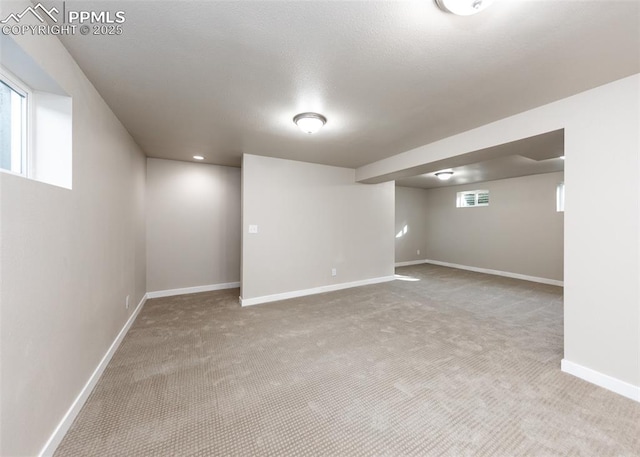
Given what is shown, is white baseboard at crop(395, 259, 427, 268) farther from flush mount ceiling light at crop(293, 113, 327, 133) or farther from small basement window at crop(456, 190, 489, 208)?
flush mount ceiling light at crop(293, 113, 327, 133)

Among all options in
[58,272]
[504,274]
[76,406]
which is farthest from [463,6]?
[504,274]

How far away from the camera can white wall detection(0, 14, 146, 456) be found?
3.57 feet

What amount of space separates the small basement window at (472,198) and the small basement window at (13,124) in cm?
800

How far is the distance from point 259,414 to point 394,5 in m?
2.51

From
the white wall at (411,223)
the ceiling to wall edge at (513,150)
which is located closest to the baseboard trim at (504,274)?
the white wall at (411,223)

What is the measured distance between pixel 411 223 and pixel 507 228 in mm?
2471

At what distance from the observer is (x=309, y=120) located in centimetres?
241

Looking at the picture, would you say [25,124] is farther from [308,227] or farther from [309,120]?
[308,227]

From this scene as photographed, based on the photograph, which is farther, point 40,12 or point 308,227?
point 308,227

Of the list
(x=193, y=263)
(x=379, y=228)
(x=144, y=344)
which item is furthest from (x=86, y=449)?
(x=379, y=228)

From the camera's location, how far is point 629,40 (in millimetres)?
1444

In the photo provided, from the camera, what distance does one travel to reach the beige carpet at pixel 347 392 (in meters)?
1.42

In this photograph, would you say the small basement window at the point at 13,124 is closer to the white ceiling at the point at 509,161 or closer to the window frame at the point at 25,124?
the window frame at the point at 25,124

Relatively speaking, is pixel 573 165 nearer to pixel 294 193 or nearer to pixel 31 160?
pixel 294 193
